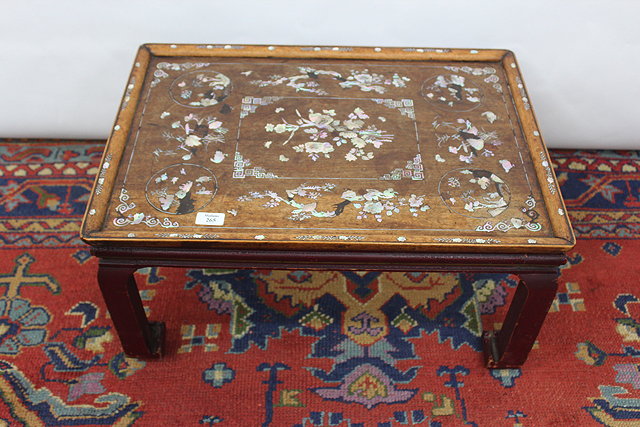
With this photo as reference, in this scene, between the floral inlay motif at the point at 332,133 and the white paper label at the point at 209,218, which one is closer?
the white paper label at the point at 209,218

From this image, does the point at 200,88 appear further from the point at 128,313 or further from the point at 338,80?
the point at 128,313

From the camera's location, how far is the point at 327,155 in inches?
86.3

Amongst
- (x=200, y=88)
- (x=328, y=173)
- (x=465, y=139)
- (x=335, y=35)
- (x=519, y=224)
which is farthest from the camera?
(x=335, y=35)

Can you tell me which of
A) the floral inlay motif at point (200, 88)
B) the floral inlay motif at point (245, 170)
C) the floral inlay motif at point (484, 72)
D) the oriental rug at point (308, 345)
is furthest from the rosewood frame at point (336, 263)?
the floral inlay motif at point (484, 72)

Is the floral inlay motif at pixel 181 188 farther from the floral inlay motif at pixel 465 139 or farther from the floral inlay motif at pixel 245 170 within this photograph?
the floral inlay motif at pixel 465 139

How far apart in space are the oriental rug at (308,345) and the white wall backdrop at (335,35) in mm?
512

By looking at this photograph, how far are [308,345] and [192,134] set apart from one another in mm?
845

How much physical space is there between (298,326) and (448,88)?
1.01m

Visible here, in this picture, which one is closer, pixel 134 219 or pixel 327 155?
pixel 134 219

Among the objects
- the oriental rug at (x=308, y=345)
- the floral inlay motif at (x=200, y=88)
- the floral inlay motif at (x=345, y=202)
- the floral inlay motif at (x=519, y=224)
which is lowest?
the oriental rug at (x=308, y=345)

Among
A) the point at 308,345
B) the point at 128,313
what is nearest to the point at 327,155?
the point at 308,345

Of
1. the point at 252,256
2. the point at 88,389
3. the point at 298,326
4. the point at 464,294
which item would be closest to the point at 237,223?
the point at 252,256

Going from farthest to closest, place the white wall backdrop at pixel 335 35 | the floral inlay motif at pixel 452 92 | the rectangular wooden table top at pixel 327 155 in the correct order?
the white wall backdrop at pixel 335 35 → the floral inlay motif at pixel 452 92 → the rectangular wooden table top at pixel 327 155

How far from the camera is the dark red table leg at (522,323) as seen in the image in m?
2.01
